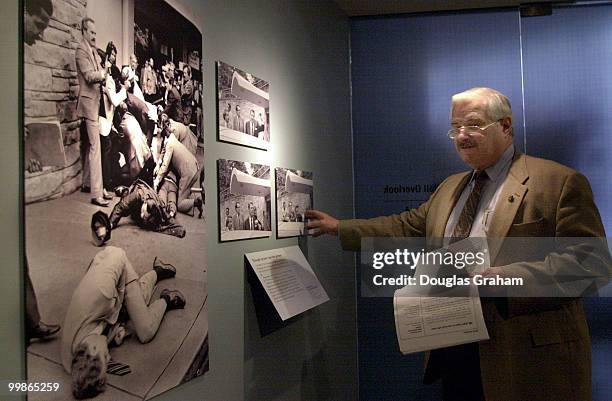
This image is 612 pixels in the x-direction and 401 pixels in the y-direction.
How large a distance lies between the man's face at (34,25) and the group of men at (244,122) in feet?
2.23

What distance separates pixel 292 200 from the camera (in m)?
1.98

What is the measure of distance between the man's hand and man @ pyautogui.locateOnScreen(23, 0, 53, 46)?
1.04 metres

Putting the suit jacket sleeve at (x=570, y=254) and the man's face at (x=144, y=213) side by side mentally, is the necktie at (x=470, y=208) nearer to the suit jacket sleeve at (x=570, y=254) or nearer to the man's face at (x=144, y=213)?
the suit jacket sleeve at (x=570, y=254)

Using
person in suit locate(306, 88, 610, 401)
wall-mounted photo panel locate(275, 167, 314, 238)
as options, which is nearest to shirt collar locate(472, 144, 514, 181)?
person in suit locate(306, 88, 610, 401)

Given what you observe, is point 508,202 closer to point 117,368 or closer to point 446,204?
point 446,204

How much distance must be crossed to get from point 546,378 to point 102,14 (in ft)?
4.53

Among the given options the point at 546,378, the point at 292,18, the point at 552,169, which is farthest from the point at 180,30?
the point at 546,378

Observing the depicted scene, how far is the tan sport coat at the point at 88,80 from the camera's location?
3.62 feet

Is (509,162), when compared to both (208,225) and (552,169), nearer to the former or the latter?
(552,169)

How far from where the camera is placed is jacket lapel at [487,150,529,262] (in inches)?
64.3

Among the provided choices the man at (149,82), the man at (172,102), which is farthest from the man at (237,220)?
the man at (149,82)

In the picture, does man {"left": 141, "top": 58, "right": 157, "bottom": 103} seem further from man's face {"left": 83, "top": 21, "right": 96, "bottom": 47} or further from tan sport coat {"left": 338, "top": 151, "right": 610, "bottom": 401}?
tan sport coat {"left": 338, "top": 151, "right": 610, "bottom": 401}

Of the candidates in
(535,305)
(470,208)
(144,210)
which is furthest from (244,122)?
(535,305)

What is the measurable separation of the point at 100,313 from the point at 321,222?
90 centimetres
